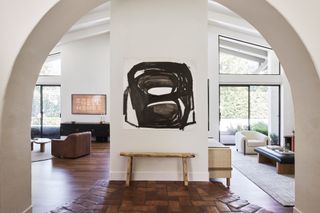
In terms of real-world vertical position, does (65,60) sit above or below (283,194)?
above

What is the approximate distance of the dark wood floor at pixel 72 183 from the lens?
363 centimetres

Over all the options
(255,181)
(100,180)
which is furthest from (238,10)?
(100,180)

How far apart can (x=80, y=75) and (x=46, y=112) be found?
6.99ft

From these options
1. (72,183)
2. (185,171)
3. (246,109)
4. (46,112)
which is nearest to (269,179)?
(185,171)

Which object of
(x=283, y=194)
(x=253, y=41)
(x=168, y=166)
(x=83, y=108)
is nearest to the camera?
(x=283, y=194)

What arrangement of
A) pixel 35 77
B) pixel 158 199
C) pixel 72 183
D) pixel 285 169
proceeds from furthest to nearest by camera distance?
Answer: pixel 285 169 < pixel 72 183 < pixel 158 199 < pixel 35 77

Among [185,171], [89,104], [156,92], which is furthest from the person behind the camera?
[89,104]

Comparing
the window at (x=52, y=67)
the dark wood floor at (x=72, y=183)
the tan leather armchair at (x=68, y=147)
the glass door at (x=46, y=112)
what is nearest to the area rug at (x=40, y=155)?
the tan leather armchair at (x=68, y=147)

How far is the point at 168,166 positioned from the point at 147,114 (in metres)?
1.03

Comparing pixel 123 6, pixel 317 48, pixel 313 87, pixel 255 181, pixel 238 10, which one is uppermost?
pixel 123 6

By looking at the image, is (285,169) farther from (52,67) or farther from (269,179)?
(52,67)

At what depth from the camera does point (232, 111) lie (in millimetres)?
9398

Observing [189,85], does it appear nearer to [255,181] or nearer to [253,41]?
[255,181]

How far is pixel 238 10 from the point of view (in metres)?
2.77
